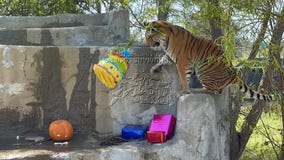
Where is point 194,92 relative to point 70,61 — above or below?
→ below

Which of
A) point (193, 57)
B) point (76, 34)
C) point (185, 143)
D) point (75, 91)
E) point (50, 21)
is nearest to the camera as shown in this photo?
point (185, 143)

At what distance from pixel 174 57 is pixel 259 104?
1302 millimetres

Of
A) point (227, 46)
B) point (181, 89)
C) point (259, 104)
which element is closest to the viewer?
point (227, 46)

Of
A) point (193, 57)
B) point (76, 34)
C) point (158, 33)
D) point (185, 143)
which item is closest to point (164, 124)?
point (185, 143)

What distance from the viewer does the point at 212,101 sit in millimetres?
4125

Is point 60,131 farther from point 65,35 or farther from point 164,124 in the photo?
point 65,35

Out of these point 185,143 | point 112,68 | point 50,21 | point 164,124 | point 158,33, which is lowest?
point 185,143

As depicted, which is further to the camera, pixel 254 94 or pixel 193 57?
pixel 193 57

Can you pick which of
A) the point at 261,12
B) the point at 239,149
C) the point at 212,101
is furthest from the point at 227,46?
the point at 239,149

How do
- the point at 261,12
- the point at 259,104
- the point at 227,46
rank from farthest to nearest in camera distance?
the point at 259,104 < the point at 261,12 < the point at 227,46

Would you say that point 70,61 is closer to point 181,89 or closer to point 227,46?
point 181,89

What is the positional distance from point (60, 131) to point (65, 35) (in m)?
1.86

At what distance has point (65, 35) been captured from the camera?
5.81 metres

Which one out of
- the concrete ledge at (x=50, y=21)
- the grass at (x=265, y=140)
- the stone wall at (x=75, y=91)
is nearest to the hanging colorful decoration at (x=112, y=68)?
the stone wall at (x=75, y=91)
